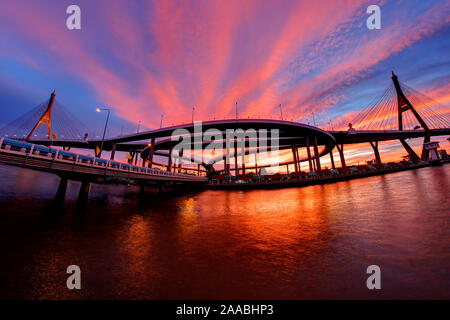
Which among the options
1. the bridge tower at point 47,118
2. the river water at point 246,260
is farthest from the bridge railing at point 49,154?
the bridge tower at point 47,118

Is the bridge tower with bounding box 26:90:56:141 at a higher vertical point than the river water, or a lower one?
higher

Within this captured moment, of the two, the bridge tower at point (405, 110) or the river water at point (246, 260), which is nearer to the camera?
the river water at point (246, 260)

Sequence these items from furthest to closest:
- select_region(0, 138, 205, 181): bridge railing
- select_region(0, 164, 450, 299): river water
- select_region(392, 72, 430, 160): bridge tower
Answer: select_region(392, 72, 430, 160): bridge tower
select_region(0, 138, 205, 181): bridge railing
select_region(0, 164, 450, 299): river water

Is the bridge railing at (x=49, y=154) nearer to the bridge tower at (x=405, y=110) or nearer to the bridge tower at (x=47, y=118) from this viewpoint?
the bridge tower at (x=47, y=118)

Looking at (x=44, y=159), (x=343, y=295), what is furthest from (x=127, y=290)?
(x=44, y=159)

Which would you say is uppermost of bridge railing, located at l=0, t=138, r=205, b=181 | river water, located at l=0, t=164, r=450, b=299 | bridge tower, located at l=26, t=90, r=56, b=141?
bridge tower, located at l=26, t=90, r=56, b=141

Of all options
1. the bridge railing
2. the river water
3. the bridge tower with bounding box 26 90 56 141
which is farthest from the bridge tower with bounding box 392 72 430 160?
the bridge tower with bounding box 26 90 56 141

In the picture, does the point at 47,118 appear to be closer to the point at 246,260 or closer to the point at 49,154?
the point at 49,154

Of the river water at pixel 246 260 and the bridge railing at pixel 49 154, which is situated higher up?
the bridge railing at pixel 49 154

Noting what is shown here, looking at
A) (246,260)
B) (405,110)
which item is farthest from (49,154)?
(405,110)

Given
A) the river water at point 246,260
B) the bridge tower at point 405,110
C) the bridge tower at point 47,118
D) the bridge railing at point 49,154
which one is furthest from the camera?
the bridge tower at point 405,110

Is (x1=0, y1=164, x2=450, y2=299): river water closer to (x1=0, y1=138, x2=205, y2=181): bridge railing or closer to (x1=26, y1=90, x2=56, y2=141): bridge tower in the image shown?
(x1=0, y1=138, x2=205, y2=181): bridge railing

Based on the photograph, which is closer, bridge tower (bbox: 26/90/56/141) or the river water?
the river water
